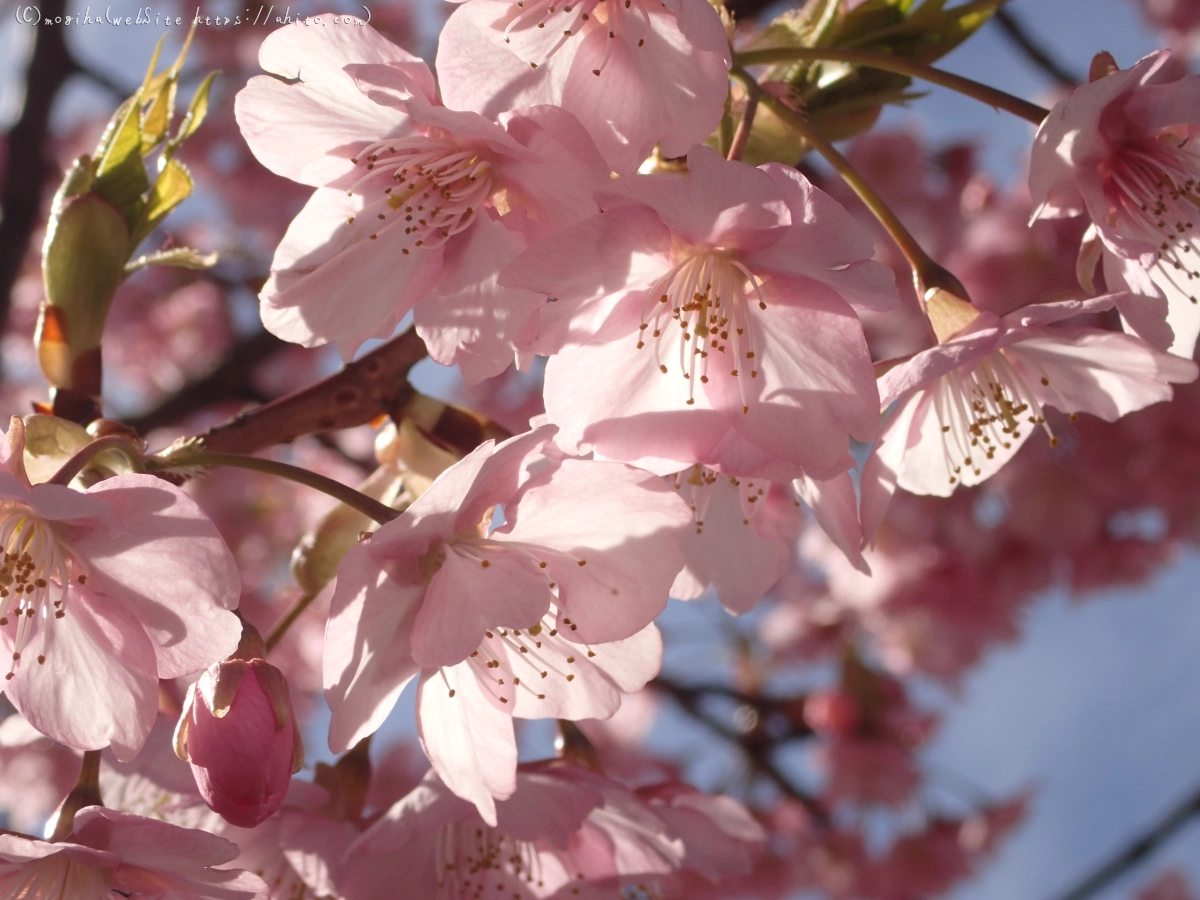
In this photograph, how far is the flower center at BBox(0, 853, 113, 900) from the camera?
0.87 meters

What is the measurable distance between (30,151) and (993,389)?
8.08ft

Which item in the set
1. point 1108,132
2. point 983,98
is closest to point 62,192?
point 983,98

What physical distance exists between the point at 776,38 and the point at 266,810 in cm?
90

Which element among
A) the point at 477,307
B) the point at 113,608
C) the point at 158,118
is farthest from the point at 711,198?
the point at 158,118

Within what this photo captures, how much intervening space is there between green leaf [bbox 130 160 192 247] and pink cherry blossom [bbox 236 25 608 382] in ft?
0.65

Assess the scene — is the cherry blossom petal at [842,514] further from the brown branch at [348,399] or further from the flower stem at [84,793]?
the flower stem at [84,793]

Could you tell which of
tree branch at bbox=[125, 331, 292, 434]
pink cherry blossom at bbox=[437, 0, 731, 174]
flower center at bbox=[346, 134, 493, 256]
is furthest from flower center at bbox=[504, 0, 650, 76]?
tree branch at bbox=[125, 331, 292, 434]

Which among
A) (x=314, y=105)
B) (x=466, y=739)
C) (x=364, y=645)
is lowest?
(x=466, y=739)

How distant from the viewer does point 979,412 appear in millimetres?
1154

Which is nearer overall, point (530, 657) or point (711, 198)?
point (711, 198)

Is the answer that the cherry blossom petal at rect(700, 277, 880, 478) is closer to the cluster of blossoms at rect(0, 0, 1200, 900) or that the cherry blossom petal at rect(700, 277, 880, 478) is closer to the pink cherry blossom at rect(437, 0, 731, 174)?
the cluster of blossoms at rect(0, 0, 1200, 900)

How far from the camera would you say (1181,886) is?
520 centimetres

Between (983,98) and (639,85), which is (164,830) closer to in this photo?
(639,85)

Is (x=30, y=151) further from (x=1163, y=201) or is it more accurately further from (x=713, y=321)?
(x=1163, y=201)
